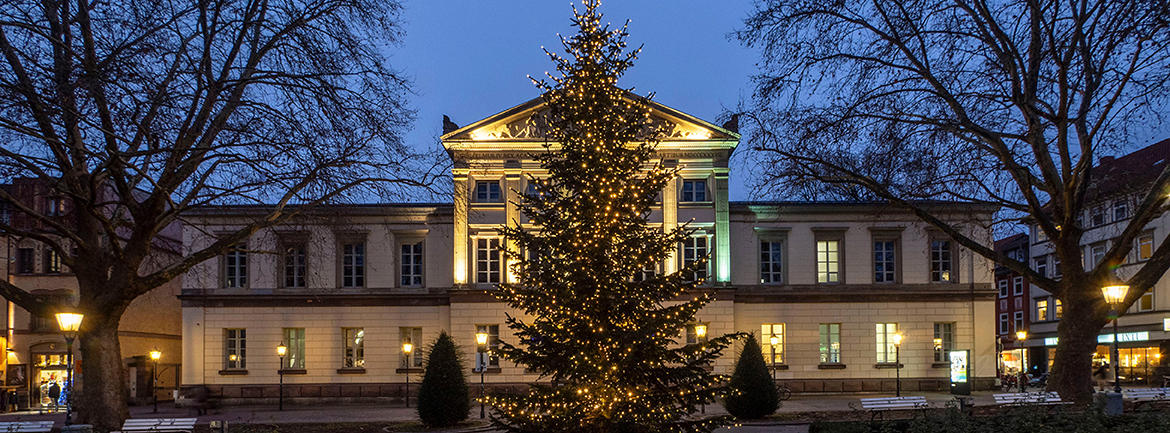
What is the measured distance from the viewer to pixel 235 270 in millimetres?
41469

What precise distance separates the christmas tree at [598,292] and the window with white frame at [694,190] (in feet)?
74.6

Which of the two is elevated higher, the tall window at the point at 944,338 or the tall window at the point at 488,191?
the tall window at the point at 488,191

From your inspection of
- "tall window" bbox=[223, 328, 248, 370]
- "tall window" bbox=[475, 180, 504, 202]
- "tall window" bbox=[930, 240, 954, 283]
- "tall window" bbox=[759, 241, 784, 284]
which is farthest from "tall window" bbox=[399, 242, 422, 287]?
"tall window" bbox=[930, 240, 954, 283]

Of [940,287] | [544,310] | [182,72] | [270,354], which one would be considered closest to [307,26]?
[182,72]

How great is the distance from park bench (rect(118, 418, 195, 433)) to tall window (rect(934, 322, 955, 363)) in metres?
32.5

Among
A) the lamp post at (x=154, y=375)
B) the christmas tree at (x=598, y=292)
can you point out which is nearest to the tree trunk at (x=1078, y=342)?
the christmas tree at (x=598, y=292)

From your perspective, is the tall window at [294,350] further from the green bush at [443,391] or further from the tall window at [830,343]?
the tall window at [830,343]

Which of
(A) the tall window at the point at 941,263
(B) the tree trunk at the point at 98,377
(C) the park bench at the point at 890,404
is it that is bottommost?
(C) the park bench at the point at 890,404

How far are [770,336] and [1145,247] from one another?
86.8 feet

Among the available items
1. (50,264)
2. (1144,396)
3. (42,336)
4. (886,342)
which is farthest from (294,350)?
(1144,396)

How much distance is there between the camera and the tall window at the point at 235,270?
135 ft

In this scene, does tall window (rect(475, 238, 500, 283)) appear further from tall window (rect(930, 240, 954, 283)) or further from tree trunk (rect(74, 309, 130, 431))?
tree trunk (rect(74, 309, 130, 431))

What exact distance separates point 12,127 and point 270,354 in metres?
28.1

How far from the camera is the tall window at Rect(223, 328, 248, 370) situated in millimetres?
41281
